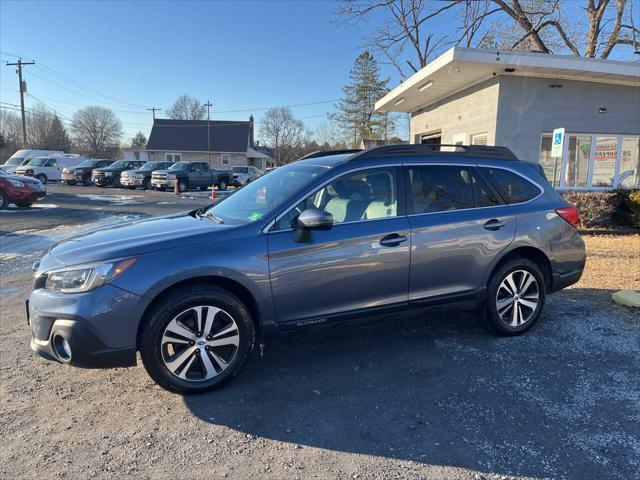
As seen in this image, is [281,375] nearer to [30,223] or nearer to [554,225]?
[554,225]

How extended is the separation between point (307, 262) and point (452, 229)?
56.1 inches

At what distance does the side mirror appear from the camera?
11.0 feet

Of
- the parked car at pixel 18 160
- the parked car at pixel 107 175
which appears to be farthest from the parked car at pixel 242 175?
the parked car at pixel 18 160

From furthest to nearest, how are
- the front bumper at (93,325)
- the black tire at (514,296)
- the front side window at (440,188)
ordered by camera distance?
the black tire at (514,296), the front side window at (440,188), the front bumper at (93,325)

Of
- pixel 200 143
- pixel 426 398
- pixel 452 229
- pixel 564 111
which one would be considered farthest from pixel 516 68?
pixel 200 143

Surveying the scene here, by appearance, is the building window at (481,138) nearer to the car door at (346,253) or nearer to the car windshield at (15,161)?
the car door at (346,253)

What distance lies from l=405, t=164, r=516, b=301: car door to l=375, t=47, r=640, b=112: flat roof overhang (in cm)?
757

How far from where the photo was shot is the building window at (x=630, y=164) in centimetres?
1287

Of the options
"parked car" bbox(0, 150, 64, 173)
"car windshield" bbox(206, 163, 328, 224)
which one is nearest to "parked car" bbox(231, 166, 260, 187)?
"parked car" bbox(0, 150, 64, 173)

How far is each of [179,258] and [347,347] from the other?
72.5 inches

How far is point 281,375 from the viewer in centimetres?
366

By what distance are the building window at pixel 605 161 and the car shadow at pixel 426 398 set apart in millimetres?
10316

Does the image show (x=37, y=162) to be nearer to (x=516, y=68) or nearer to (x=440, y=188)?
(x=516, y=68)

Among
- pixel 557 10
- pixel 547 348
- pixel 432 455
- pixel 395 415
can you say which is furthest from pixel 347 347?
pixel 557 10
